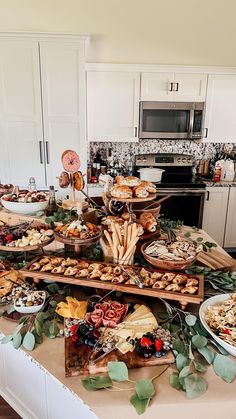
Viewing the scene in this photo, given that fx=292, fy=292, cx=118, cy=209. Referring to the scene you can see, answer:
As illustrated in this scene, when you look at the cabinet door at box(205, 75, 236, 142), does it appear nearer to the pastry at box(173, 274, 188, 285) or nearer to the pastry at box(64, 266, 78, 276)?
the pastry at box(173, 274, 188, 285)

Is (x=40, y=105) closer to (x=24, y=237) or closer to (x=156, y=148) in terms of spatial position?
(x=156, y=148)

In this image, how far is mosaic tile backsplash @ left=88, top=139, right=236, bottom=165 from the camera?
13.4 feet

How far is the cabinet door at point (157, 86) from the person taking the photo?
3.62 m

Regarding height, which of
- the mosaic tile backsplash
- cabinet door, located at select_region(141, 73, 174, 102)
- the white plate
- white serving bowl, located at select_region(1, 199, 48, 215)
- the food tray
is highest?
cabinet door, located at select_region(141, 73, 174, 102)

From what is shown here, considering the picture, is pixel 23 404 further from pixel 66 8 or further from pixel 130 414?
pixel 66 8

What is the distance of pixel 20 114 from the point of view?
312 centimetres

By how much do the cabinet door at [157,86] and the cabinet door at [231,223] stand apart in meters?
1.45

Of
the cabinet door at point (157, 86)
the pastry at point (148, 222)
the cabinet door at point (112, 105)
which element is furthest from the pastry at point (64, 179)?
the cabinet door at point (157, 86)

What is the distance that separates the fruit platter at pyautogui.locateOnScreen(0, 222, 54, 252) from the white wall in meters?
2.01

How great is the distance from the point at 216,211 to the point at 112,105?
1.89 metres

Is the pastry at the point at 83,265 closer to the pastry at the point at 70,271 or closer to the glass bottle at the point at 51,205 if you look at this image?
the pastry at the point at 70,271

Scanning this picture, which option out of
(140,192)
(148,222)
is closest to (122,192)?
(140,192)

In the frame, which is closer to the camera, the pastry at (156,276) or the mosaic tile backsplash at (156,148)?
the pastry at (156,276)

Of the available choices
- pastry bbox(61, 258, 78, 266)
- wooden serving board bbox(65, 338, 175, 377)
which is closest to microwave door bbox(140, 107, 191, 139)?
pastry bbox(61, 258, 78, 266)
